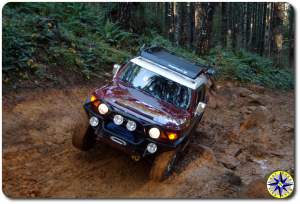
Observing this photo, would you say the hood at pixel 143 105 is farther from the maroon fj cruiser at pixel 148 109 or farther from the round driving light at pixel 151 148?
the round driving light at pixel 151 148

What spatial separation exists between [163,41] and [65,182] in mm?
8860

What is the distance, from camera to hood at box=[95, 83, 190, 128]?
18.9 ft

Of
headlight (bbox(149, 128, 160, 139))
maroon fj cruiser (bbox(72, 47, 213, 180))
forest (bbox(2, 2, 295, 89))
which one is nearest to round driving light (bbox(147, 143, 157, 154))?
maroon fj cruiser (bbox(72, 47, 213, 180))

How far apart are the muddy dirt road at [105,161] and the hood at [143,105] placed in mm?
953

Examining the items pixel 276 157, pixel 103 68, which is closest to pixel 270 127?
pixel 276 157

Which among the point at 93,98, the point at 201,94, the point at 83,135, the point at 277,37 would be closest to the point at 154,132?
the point at 93,98

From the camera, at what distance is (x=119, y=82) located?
6691 mm

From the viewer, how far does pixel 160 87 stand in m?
6.63

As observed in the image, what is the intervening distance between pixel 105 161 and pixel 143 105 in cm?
119

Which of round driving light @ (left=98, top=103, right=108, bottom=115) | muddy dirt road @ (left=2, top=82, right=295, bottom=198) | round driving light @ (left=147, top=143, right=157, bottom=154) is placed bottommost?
muddy dirt road @ (left=2, top=82, right=295, bottom=198)

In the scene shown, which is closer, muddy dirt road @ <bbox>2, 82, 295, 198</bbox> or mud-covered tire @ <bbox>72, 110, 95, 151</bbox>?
muddy dirt road @ <bbox>2, 82, 295, 198</bbox>

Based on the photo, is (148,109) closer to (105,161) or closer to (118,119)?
(118,119)

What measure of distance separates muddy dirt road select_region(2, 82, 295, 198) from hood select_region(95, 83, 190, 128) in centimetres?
95

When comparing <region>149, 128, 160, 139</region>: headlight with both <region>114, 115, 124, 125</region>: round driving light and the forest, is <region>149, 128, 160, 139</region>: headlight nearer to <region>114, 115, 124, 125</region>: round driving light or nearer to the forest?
<region>114, 115, 124, 125</region>: round driving light
